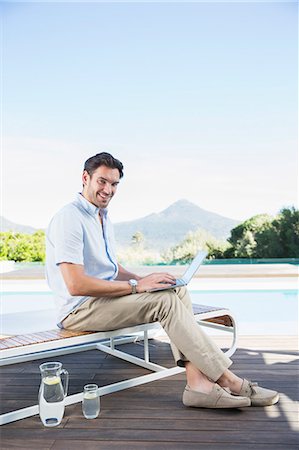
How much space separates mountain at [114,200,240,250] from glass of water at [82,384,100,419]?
57.9 feet

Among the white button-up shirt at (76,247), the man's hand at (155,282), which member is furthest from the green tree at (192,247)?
the man's hand at (155,282)

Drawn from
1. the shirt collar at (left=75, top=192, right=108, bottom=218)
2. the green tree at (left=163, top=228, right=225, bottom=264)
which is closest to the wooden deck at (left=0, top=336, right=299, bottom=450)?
the shirt collar at (left=75, top=192, right=108, bottom=218)

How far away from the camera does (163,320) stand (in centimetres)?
232

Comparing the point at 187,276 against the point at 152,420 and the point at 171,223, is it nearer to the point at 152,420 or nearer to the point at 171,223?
the point at 152,420

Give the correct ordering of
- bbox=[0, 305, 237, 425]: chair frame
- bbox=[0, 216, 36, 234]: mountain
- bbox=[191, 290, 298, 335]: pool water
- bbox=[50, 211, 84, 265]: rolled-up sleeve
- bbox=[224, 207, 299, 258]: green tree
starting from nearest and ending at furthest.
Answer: bbox=[0, 305, 237, 425]: chair frame < bbox=[50, 211, 84, 265]: rolled-up sleeve < bbox=[191, 290, 298, 335]: pool water < bbox=[224, 207, 299, 258]: green tree < bbox=[0, 216, 36, 234]: mountain

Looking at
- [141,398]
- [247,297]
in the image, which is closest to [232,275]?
[247,297]

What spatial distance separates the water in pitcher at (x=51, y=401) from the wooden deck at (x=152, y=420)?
1.5 inches

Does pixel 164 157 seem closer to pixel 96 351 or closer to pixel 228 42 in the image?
pixel 228 42

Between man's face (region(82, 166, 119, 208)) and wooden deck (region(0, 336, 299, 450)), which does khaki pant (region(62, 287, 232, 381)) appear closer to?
wooden deck (region(0, 336, 299, 450))

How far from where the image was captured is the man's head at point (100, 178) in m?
2.54

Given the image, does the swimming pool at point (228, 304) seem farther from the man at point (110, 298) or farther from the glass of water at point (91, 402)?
the glass of water at point (91, 402)

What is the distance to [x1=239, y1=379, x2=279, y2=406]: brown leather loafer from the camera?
87.9 inches

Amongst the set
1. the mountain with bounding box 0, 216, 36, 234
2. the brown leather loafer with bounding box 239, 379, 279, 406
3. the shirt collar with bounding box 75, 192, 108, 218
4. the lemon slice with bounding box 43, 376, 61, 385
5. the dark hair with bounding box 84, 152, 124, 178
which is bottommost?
the brown leather loafer with bounding box 239, 379, 279, 406

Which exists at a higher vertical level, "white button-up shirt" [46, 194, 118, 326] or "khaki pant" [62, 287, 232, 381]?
"white button-up shirt" [46, 194, 118, 326]
